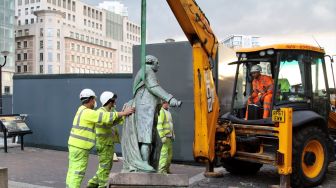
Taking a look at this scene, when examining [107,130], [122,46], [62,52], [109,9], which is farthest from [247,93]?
[109,9]

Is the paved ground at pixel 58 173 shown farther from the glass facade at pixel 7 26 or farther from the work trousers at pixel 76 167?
the glass facade at pixel 7 26

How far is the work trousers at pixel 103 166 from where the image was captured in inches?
295

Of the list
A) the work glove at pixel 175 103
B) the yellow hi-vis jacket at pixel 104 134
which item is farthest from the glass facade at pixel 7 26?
the work glove at pixel 175 103

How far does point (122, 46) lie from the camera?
451 feet

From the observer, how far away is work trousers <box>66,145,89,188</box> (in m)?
6.62

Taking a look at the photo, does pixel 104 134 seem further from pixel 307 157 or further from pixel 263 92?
pixel 307 157

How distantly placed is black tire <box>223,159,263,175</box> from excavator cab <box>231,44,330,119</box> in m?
1.02

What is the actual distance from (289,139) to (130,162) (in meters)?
3.08

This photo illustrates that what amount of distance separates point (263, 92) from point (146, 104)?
10.7 feet

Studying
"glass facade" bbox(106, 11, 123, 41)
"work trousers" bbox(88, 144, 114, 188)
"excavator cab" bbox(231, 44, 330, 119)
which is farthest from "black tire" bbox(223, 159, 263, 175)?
"glass facade" bbox(106, 11, 123, 41)

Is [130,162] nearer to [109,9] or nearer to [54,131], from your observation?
[54,131]

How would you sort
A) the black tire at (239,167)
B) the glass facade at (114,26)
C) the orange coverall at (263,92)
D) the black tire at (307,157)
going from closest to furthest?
the black tire at (307,157) → the orange coverall at (263,92) → the black tire at (239,167) → the glass facade at (114,26)

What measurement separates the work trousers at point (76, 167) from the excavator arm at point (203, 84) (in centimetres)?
221

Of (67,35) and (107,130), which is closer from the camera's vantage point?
(107,130)
